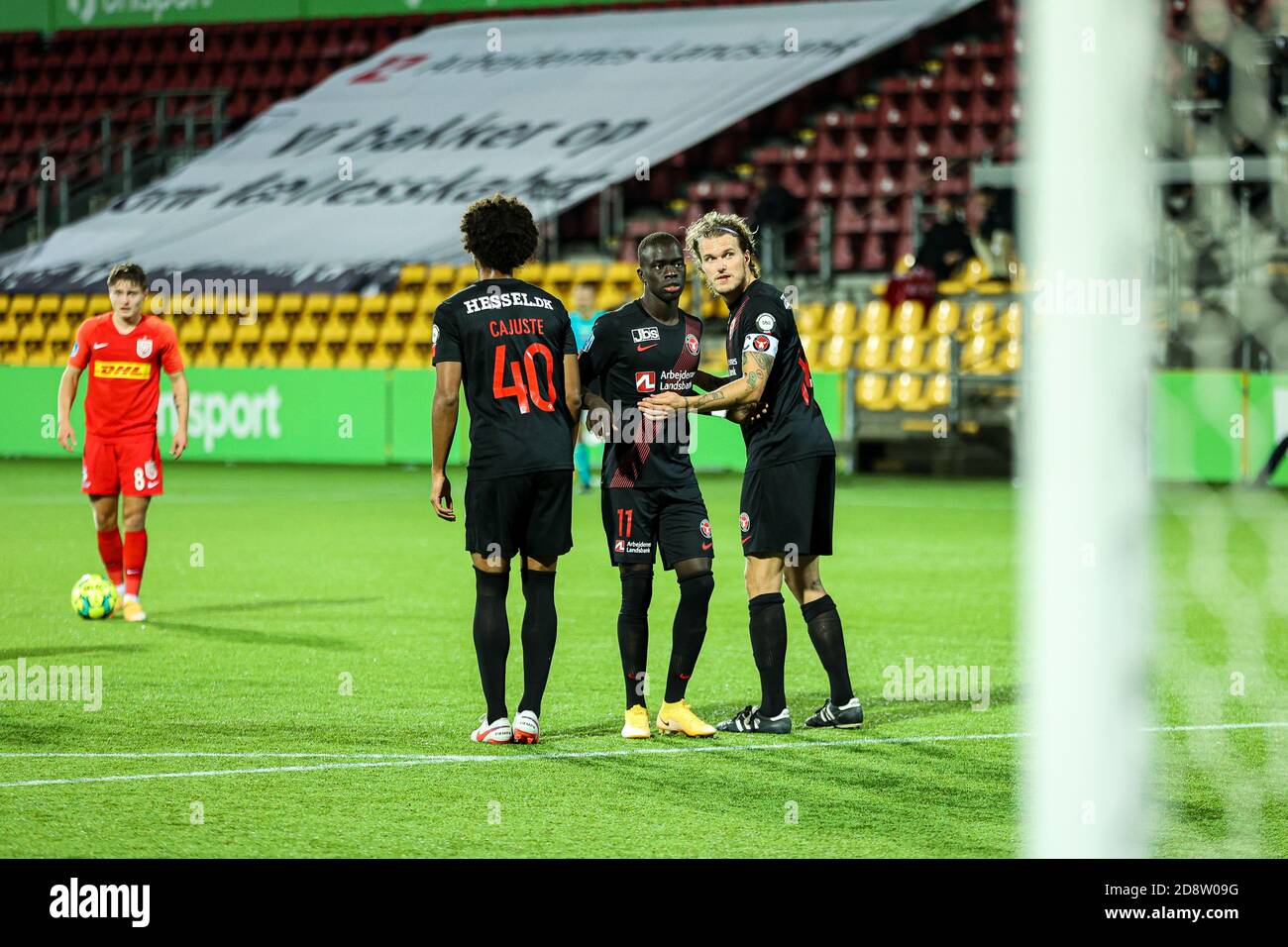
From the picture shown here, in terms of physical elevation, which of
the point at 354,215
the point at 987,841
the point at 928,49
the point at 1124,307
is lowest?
the point at 987,841

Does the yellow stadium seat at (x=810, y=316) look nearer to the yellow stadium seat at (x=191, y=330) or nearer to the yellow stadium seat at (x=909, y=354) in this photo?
the yellow stadium seat at (x=909, y=354)

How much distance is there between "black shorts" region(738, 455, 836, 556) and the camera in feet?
23.2

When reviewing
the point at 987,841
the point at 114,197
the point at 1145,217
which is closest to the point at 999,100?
the point at 114,197

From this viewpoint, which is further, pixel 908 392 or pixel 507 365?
pixel 908 392

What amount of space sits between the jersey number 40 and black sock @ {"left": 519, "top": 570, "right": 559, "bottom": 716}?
0.62 metres

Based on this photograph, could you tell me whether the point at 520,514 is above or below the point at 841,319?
below

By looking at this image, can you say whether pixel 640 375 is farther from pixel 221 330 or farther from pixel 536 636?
pixel 221 330

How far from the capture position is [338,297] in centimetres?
2556

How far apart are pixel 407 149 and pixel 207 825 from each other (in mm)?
23963

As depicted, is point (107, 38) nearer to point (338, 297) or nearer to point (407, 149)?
A: point (407, 149)

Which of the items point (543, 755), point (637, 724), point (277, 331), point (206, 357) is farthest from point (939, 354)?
point (543, 755)

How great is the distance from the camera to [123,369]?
33.9 feet

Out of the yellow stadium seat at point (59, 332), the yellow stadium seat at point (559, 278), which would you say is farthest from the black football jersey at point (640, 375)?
the yellow stadium seat at point (59, 332)

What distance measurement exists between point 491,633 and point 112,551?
13.9 feet
